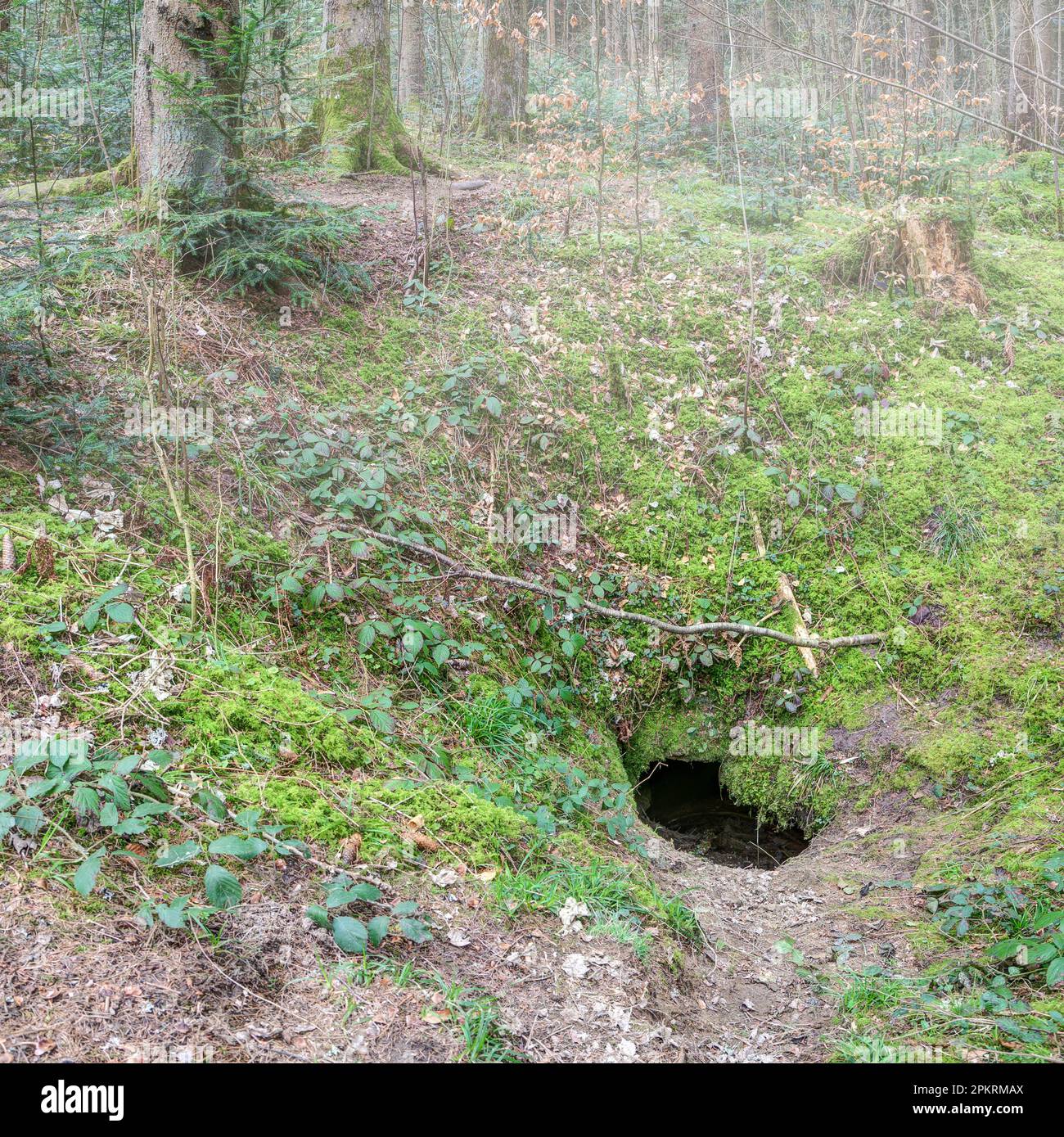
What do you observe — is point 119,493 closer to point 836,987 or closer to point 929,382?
point 836,987

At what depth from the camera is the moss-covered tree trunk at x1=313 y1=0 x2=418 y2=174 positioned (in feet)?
27.1

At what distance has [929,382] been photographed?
6996 millimetres

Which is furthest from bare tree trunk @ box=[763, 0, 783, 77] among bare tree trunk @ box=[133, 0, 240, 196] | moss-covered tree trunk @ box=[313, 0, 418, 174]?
bare tree trunk @ box=[133, 0, 240, 196]

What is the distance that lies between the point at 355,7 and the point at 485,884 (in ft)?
28.3

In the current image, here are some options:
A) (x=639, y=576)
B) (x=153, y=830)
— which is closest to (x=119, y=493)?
(x=153, y=830)

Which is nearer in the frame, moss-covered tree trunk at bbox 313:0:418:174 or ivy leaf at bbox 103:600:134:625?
ivy leaf at bbox 103:600:134:625

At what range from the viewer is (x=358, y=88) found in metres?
8.38

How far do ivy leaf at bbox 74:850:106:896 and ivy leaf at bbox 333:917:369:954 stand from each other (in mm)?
832

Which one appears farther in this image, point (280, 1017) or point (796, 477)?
point (796, 477)

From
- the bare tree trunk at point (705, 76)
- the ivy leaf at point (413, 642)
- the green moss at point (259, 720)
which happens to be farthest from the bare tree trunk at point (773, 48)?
the green moss at point (259, 720)

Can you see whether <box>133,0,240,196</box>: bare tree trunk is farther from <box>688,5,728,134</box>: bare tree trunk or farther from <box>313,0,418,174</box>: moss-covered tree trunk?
<box>688,5,728,134</box>: bare tree trunk

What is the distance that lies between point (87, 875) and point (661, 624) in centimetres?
383

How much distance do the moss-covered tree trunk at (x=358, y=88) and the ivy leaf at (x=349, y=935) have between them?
7489mm

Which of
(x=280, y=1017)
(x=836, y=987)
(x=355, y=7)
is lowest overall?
(x=836, y=987)
